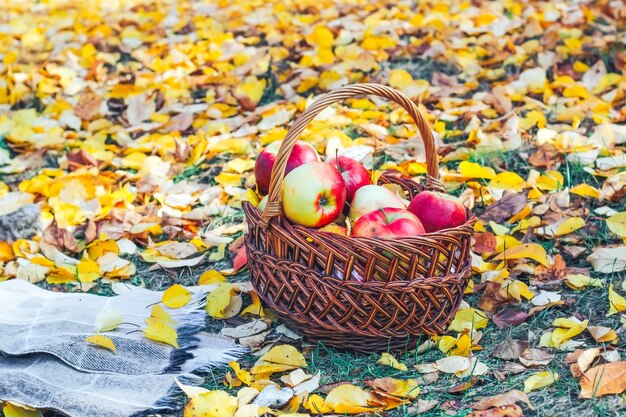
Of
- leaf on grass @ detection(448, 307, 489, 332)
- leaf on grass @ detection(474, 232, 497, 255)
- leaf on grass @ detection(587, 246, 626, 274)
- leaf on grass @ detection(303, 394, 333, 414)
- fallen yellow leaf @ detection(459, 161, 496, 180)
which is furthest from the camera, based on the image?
fallen yellow leaf @ detection(459, 161, 496, 180)

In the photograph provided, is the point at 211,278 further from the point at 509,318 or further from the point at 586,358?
the point at 586,358

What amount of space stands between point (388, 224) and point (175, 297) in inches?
31.3

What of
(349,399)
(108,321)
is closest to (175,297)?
(108,321)

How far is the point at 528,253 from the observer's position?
102 inches

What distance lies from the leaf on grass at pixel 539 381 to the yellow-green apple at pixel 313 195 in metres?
0.69

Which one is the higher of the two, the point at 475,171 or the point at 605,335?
the point at 475,171

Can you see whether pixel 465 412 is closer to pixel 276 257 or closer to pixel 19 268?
pixel 276 257

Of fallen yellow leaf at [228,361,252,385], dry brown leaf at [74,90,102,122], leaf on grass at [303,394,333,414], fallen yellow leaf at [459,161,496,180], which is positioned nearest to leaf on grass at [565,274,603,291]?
fallen yellow leaf at [459,161,496,180]

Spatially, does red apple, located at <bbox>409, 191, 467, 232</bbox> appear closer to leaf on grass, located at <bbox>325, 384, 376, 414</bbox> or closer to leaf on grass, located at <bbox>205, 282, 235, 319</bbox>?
leaf on grass, located at <bbox>325, 384, 376, 414</bbox>

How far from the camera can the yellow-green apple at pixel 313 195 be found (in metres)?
2.17

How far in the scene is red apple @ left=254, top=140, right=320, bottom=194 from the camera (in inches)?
96.6

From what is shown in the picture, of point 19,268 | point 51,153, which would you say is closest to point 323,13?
point 51,153

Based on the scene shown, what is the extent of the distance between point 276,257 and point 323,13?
146 inches

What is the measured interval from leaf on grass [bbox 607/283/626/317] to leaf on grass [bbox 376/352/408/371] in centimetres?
67
